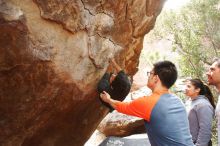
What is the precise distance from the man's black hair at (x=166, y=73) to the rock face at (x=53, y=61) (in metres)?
0.96

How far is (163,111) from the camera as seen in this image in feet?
11.6

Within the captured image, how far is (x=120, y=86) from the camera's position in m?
4.50

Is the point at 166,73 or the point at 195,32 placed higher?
the point at 166,73

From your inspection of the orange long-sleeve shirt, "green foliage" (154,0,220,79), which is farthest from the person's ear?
"green foliage" (154,0,220,79)

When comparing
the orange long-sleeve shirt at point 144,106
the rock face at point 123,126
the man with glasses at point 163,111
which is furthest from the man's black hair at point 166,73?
the rock face at point 123,126

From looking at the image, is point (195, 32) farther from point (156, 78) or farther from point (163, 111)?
point (163, 111)

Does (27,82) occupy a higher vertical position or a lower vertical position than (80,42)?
lower

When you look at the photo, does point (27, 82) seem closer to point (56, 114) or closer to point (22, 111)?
point (22, 111)

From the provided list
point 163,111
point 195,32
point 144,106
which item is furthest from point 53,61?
point 195,32

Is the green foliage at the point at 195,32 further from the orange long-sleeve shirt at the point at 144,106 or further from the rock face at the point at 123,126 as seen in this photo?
the orange long-sleeve shirt at the point at 144,106

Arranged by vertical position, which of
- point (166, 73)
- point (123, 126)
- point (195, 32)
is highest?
point (166, 73)

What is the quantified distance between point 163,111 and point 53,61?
1.34 meters

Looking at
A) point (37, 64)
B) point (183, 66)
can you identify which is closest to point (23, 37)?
point (37, 64)

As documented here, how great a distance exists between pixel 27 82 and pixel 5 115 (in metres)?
0.45
